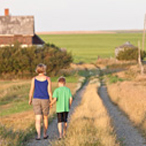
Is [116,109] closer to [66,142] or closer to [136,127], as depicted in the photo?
[136,127]

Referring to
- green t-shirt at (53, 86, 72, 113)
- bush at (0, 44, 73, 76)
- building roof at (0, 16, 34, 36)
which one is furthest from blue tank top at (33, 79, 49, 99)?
building roof at (0, 16, 34, 36)

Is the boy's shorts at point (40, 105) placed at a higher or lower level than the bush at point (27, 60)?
higher

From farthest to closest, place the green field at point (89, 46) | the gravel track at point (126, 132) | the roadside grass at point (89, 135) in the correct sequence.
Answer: the green field at point (89, 46), the gravel track at point (126, 132), the roadside grass at point (89, 135)

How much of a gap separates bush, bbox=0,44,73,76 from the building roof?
9.34 m

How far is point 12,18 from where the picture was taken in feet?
170

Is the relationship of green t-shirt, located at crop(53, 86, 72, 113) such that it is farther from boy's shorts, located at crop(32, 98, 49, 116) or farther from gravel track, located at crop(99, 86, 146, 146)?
gravel track, located at crop(99, 86, 146, 146)

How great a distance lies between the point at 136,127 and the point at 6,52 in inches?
1149

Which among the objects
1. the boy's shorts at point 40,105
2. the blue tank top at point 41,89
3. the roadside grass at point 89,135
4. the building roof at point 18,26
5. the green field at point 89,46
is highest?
the building roof at point 18,26

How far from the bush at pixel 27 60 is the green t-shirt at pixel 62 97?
30438 millimetres

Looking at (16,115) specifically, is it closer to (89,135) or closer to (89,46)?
(89,135)

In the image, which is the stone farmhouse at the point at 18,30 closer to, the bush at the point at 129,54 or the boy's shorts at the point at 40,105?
the bush at the point at 129,54

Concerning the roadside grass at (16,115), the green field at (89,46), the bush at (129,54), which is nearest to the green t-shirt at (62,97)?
the roadside grass at (16,115)

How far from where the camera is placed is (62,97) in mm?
9922

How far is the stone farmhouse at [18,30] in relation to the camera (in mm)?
50719
